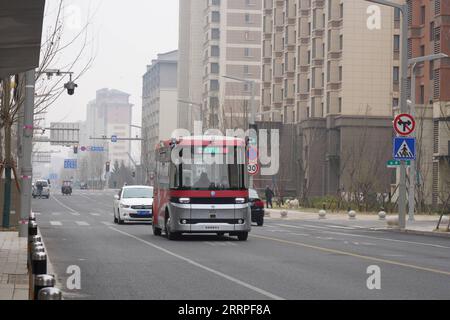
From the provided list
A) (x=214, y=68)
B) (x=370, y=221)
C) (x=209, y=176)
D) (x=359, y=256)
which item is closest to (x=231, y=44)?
(x=214, y=68)

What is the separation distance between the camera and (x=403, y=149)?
35562 millimetres

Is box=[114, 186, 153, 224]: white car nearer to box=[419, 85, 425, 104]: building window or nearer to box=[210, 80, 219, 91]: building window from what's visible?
box=[419, 85, 425, 104]: building window

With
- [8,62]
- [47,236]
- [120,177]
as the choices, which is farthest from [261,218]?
[120,177]

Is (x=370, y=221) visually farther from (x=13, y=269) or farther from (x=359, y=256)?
(x=13, y=269)

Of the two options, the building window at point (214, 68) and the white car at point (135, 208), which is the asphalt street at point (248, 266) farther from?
the building window at point (214, 68)

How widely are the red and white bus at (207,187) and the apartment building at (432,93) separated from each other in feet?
104

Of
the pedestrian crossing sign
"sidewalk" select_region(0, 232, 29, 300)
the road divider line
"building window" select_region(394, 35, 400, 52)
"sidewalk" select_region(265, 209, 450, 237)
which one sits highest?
"building window" select_region(394, 35, 400, 52)

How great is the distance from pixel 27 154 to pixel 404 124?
14.4 meters

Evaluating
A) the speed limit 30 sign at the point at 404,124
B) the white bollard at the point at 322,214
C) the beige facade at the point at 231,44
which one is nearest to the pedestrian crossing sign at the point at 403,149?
the speed limit 30 sign at the point at 404,124

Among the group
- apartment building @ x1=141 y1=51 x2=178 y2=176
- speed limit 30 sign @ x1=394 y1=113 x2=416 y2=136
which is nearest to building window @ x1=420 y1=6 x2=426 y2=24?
speed limit 30 sign @ x1=394 y1=113 x2=416 y2=136

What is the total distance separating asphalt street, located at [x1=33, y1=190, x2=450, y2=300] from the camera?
14.3 metres

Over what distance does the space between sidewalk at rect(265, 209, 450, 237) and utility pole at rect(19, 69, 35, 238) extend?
47.4 feet

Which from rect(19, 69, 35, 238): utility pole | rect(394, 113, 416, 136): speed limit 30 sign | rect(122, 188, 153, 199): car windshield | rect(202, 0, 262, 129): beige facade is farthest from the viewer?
rect(202, 0, 262, 129): beige facade

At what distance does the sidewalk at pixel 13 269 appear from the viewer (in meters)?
13.8
